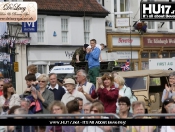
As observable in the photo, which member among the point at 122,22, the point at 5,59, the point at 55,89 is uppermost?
the point at 122,22

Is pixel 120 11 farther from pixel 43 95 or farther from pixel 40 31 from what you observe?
pixel 43 95

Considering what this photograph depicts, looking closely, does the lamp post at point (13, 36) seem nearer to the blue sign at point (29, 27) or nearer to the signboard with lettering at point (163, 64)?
the blue sign at point (29, 27)

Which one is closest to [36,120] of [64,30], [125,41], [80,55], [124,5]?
[80,55]

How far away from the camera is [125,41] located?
43.2 metres

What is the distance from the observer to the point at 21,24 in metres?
37.1

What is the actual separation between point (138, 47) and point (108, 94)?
31970mm

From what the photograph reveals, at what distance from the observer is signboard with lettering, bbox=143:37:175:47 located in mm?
44750

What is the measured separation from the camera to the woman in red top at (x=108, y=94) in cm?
1234

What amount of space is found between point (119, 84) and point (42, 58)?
25347 mm

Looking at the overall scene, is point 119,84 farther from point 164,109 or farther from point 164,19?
point 164,109

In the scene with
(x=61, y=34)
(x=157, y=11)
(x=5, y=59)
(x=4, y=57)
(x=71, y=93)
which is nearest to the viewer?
(x=71, y=93)

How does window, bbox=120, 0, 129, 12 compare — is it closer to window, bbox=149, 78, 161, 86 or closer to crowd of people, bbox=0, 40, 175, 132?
window, bbox=149, 78, 161, 86

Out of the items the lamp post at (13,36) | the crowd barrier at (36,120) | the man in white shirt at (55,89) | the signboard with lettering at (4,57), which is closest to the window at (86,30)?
the lamp post at (13,36)

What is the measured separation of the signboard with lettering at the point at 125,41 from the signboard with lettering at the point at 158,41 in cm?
71
